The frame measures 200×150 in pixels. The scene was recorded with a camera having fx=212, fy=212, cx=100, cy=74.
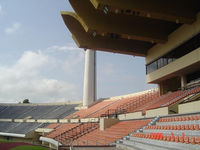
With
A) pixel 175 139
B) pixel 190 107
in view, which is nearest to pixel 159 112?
pixel 190 107

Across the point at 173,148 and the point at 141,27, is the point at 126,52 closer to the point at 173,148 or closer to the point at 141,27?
the point at 141,27

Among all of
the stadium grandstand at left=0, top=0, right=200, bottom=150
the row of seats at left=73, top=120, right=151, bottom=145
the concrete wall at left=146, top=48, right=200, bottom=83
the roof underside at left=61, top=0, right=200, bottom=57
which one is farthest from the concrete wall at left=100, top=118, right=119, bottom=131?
the roof underside at left=61, top=0, right=200, bottom=57

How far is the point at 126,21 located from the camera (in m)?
15.9

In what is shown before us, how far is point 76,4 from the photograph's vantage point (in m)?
14.8

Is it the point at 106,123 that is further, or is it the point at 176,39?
the point at 176,39

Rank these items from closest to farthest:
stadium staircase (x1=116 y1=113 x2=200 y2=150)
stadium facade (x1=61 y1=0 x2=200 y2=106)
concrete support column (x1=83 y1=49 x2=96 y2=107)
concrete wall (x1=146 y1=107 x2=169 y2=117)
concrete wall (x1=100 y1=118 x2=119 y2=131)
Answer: stadium staircase (x1=116 y1=113 x2=200 y2=150)
concrete wall (x1=146 y1=107 x2=169 y2=117)
stadium facade (x1=61 y1=0 x2=200 y2=106)
concrete wall (x1=100 y1=118 x2=119 y2=131)
concrete support column (x1=83 y1=49 x2=96 y2=107)

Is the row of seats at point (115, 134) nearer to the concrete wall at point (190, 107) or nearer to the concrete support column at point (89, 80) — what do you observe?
the concrete wall at point (190, 107)

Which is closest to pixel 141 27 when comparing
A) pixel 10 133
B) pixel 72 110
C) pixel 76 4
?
pixel 76 4

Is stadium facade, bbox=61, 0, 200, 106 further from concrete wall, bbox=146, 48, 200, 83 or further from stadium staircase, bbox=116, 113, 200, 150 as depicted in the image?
stadium staircase, bbox=116, 113, 200, 150

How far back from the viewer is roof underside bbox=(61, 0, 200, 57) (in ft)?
41.1

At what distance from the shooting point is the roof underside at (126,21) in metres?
12.5

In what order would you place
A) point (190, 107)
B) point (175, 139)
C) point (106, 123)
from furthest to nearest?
point (106, 123), point (190, 107), point (175, 139)

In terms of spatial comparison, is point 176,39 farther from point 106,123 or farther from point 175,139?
point 175,139

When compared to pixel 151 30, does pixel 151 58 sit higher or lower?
lower
